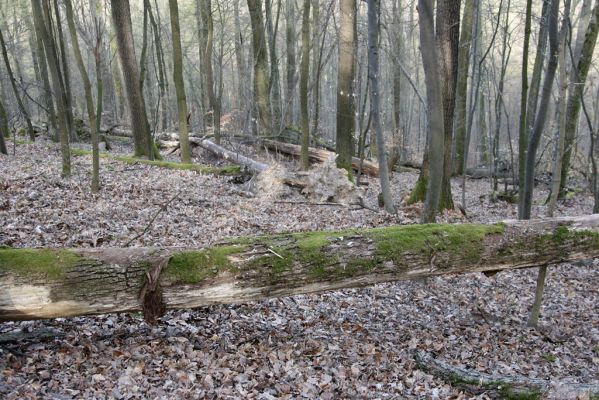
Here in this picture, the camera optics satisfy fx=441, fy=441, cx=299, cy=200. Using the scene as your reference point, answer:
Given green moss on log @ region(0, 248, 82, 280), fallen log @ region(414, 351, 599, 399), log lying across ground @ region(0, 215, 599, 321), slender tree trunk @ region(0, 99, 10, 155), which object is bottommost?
fallen log @ region(414, 351, 599, 399)

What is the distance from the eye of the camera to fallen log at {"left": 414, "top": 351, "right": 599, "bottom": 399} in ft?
13.2

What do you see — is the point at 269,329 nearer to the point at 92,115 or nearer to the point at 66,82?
the point at 92,115

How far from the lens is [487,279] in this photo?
7629mm

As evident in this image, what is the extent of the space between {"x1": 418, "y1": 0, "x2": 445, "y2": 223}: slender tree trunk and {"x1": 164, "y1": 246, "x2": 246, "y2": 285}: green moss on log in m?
3.57

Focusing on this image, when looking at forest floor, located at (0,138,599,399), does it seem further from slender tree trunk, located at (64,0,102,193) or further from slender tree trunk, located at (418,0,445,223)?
slender tree trunk, located at (418,0,445,223)

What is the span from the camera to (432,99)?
6441 mm

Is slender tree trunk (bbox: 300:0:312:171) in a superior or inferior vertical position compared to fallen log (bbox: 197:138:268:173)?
superior

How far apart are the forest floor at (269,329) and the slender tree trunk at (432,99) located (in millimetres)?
1498

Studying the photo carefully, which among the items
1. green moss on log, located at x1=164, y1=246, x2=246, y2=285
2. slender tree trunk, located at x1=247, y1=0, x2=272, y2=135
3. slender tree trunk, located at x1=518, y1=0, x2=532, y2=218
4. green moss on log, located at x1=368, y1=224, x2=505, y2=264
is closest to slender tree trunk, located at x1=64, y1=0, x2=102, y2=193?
green moss on log, located at x1=164, y1=246, x2=246, y2=285

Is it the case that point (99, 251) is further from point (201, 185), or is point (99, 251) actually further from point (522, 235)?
point (201, 185)

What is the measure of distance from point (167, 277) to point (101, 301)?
61 centimetres

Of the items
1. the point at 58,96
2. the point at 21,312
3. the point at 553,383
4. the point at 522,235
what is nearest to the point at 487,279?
the point at 522,235

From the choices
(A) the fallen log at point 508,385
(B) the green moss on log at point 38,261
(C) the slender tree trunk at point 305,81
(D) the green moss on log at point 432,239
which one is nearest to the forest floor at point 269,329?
(A) the fallen log at point 508,385

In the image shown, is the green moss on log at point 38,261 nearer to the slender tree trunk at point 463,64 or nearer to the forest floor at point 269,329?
the forest floor at point 269,329
